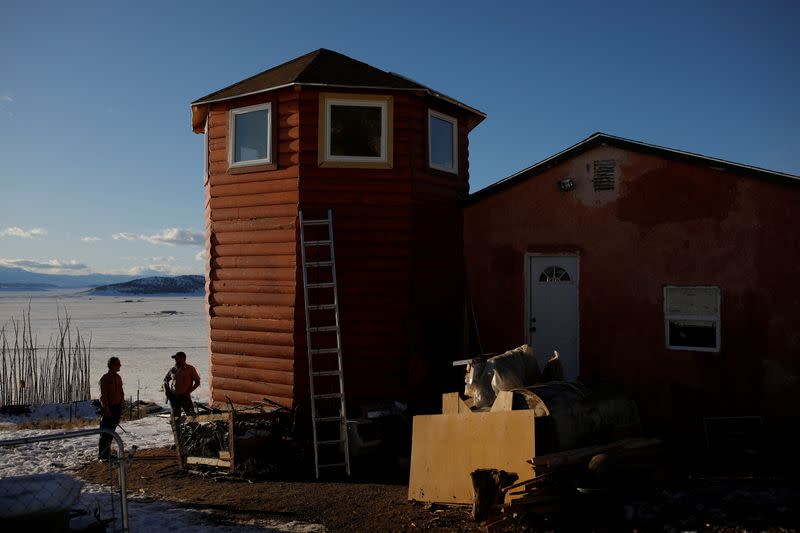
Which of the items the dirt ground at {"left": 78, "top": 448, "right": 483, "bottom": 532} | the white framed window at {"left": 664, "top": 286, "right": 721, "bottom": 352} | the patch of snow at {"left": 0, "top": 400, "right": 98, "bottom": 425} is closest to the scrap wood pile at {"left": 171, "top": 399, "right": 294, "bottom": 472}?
the dirt ground at {"left": 78, "top": 448, "right": 483, "bottom": 532}

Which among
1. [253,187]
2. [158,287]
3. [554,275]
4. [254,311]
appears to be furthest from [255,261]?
[158,287]

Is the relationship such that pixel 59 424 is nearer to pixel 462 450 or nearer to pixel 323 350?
pixel 323 350

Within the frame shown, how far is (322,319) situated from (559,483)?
5.45 metres

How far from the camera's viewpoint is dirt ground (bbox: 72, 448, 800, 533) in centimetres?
671

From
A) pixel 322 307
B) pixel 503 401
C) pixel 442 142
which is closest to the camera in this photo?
pixel 503 401

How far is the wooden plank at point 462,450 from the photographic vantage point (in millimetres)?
7574

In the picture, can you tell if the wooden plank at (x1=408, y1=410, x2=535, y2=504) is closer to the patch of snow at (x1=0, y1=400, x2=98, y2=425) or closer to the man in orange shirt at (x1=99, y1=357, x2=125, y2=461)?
the man in orange shirt at (x1=99, y1=357, x2=125, y2=461)

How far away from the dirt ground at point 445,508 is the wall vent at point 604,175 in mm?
4836

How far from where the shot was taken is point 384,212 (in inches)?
458

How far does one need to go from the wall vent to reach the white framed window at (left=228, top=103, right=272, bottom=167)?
228 inches

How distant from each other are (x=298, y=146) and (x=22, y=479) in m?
7.14

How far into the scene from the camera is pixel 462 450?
8.14m

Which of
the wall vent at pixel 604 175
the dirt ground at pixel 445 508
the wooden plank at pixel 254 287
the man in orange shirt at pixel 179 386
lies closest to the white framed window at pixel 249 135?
the wooden plank at pixel 254 287

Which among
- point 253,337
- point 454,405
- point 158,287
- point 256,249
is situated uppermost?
point 256,249
